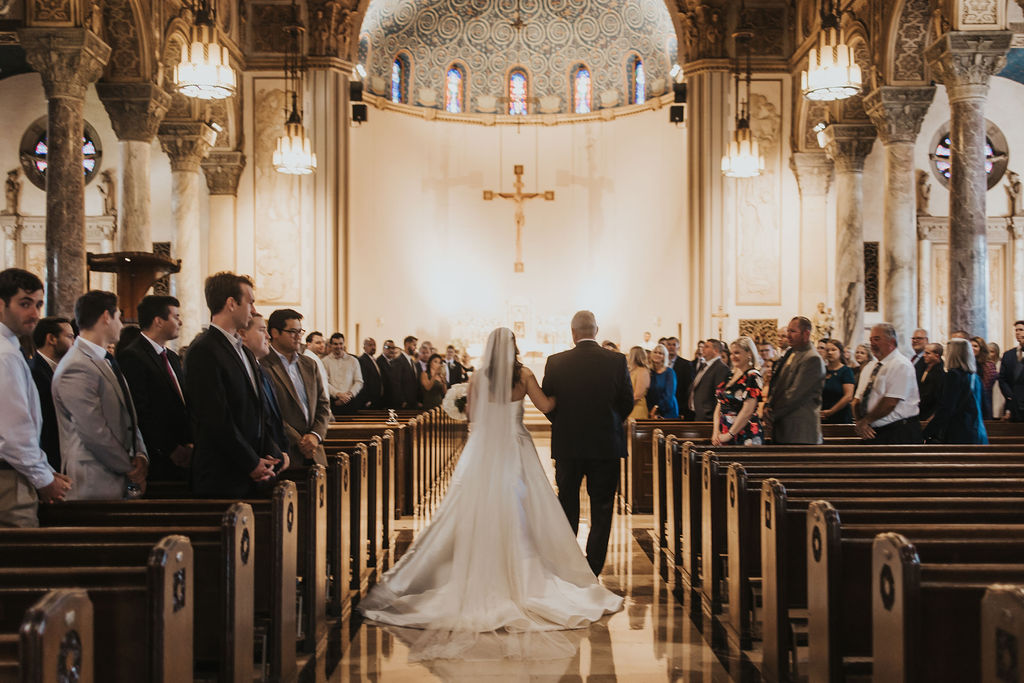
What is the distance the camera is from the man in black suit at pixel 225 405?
476 centimetres

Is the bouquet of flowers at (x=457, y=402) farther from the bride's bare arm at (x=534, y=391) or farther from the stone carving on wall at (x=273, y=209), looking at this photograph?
the stone carving on wall at (x=273, y=209)

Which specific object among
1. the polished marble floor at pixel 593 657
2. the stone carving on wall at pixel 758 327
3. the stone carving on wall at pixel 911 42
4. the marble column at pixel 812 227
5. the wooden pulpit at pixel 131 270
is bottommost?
the polished marble floor at pixel 593 657

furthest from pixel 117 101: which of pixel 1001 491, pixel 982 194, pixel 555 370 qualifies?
pixel 1001 491

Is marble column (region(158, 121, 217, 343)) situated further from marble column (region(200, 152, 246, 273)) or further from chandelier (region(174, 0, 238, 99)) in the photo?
chandelier (region(174, 0, 238, 99))

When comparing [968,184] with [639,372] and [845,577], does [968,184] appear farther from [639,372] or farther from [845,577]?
[845,577]

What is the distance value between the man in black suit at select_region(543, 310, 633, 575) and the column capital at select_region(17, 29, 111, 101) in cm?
729

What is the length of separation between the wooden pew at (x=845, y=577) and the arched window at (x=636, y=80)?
20768 millimetres

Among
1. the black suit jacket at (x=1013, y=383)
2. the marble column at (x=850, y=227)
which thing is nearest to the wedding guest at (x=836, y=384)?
the black suit jacket at (x=1013, y=383)

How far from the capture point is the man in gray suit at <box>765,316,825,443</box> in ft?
24.0

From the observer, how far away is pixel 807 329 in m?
7.31

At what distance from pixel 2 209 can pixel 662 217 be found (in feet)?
43.7

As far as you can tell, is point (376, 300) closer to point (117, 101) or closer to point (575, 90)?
point (575, 90)

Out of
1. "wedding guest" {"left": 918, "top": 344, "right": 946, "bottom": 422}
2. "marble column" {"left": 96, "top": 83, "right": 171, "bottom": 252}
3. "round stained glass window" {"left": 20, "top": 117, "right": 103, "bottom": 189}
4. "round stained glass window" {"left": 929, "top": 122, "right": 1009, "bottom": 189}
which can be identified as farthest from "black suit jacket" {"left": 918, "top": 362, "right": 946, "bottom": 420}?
"round stained glass window" {"left": 20, "top": 117, "right": 103, "bottom": 189}

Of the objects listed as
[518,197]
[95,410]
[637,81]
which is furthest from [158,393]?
[637,81]
